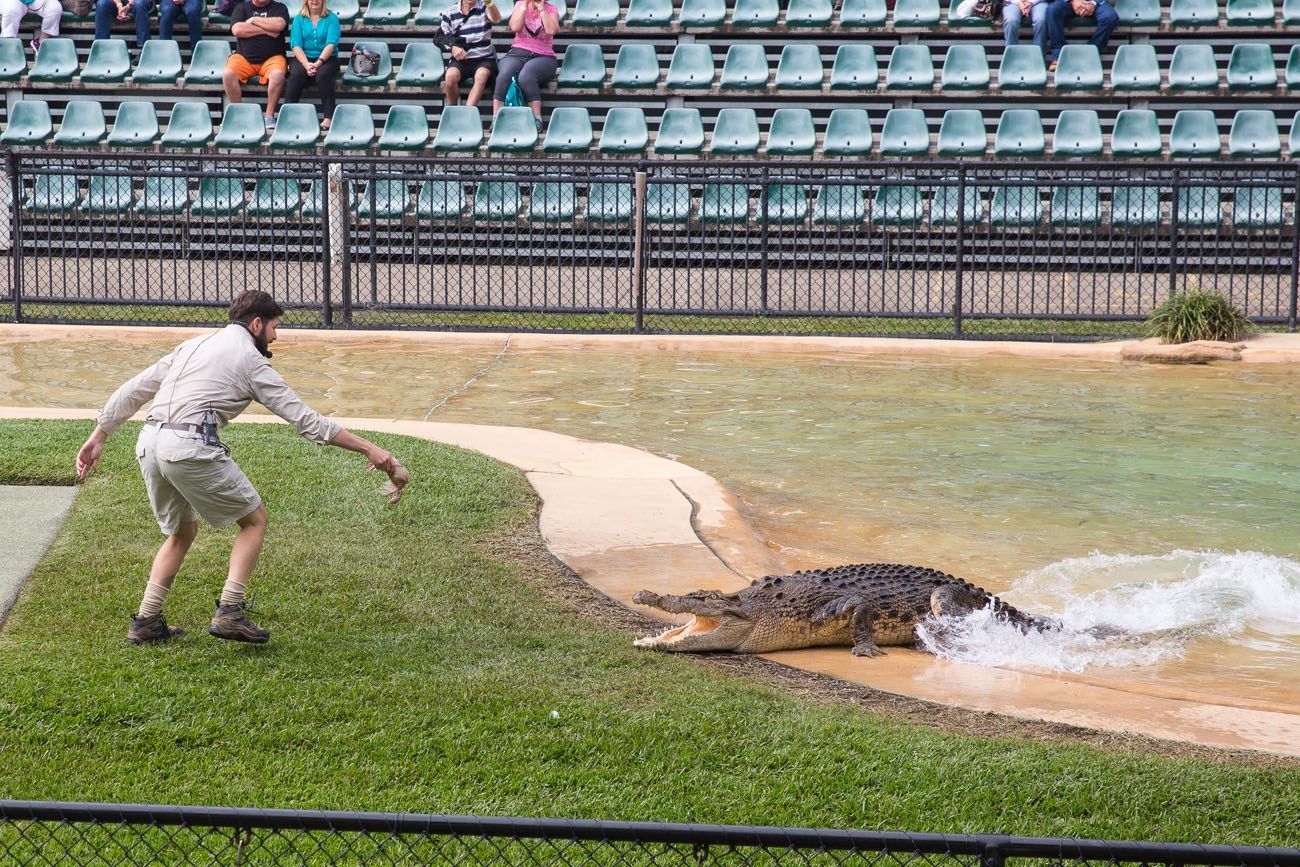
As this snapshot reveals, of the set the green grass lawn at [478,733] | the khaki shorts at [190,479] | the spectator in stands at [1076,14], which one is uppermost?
the spectator in stands at [1076,14]

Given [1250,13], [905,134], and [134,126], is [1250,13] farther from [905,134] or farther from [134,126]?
[134,126]

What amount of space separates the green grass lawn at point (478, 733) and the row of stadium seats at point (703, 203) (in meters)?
9.13

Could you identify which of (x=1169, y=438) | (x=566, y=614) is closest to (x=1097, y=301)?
(x=1169, y=438)

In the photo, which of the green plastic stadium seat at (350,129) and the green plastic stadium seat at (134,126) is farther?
the green plastic stadium seat at (134,126)

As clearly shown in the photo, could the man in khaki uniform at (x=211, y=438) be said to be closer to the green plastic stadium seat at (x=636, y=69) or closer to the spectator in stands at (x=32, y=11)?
the green plastic stadium seat at (x=636, y=69)

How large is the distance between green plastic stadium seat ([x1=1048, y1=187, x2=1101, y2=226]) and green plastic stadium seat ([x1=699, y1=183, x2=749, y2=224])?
317cm

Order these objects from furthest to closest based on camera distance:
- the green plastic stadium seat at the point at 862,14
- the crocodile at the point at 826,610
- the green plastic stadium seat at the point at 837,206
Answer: the green plastic stadium seat at the point at 862,14 < the green plastic stadium seat at the point at 837,206 < the crocodile at the point at 826,610

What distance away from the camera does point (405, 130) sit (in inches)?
709

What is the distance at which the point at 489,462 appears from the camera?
8492 millimetres

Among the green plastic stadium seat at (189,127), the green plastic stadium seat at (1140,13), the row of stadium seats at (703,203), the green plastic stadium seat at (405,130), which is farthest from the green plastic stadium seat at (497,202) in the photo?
the green plastic stadium seat at (1140,13)

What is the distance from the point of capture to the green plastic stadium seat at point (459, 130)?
1767 centimetres

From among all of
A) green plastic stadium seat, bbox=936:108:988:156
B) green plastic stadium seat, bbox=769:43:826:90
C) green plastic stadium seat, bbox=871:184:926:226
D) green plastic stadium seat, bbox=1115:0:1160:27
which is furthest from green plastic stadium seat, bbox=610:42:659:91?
green plastic stadium seat, bbox=1115:0:1160:27

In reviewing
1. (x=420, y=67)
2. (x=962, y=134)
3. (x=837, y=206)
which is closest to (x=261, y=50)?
(x=420, y=67)

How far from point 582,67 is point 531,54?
2.37 ft
